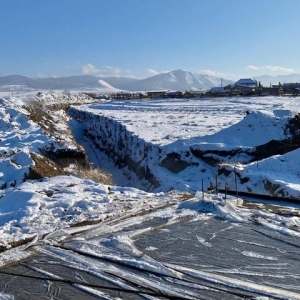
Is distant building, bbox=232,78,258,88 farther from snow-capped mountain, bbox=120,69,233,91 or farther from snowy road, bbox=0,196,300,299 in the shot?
snow-capped mountain, bbox=120,69,233,91

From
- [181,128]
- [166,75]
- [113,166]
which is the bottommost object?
[113,166]

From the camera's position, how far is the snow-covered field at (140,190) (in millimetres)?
6715

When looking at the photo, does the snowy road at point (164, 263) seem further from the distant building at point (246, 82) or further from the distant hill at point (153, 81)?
the distant hill at point (153, 81)

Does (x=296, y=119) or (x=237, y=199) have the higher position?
(x=296, y=119)

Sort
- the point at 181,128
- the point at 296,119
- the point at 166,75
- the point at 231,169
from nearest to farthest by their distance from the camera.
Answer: the point at 231,169
the point at 296,119
the point at 181,128
the point at 166,75

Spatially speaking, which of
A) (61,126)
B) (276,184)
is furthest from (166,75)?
(276,184)

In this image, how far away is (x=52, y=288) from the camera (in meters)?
4.95

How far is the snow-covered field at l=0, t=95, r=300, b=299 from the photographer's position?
6.71m

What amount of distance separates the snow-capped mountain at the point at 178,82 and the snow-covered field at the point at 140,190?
150814 mm

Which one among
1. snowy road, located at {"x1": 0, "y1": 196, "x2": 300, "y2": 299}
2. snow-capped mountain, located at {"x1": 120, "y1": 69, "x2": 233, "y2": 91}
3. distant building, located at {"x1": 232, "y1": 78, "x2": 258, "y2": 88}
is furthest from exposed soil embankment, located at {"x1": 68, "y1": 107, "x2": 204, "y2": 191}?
snow-capped mountain, located at {"x1": 120, "y1": 69, "x2": 233, "y2": 91}

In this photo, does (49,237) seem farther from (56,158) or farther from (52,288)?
(56,158)

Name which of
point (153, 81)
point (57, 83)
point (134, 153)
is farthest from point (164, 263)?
point (153, 81)

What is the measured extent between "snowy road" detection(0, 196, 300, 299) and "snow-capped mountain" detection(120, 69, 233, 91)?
16195cm

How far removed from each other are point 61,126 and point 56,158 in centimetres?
900
